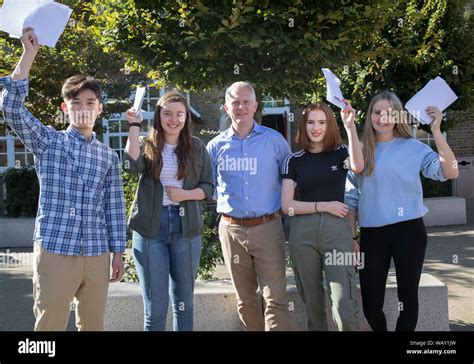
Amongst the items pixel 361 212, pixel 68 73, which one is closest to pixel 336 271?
pixel 361 212

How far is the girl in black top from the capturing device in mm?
3883

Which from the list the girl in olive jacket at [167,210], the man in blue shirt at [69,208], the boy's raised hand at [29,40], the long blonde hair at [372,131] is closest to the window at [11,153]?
the girl in olive jacket at [167,210]

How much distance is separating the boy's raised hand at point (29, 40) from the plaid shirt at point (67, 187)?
0.25 m

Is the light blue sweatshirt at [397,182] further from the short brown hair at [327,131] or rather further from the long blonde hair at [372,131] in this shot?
the short brown hair at [327,131]

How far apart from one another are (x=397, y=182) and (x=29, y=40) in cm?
259

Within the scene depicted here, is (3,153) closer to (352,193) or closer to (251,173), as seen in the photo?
(251,173)

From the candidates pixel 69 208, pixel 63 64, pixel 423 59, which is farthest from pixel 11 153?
pixel 69 208

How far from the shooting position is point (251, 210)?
13.3 feet

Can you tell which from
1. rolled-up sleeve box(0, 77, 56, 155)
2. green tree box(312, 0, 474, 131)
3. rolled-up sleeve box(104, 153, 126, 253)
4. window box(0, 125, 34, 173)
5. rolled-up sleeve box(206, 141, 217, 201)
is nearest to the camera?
rolled-up sleeve box(0, 77, 56, 155)

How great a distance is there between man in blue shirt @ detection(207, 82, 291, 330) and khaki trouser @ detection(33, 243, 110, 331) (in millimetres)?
1044

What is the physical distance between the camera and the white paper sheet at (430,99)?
3943 mm

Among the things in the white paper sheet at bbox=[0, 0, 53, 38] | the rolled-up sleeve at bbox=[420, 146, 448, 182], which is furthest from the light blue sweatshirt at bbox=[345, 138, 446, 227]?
the white paper sheet at bbox=[0, 0, 53, 38]

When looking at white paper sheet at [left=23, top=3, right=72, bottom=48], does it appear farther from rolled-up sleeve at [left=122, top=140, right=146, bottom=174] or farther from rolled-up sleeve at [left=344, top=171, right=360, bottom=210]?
rolled-up sleeve at [left=344, top=171, right=360, bottom=210]

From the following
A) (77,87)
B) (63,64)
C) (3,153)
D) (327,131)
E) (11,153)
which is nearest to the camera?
(77,87)
